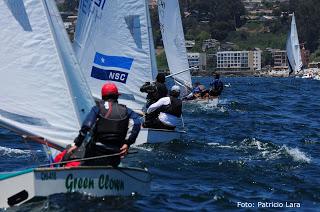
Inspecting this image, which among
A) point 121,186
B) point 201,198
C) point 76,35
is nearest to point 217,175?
point 201,198

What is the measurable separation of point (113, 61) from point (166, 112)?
282 centimetres

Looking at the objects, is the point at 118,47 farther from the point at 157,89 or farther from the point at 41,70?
the point at 41,70

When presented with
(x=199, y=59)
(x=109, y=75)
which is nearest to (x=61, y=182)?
(x=109, y=75)

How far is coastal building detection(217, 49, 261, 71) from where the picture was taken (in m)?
180

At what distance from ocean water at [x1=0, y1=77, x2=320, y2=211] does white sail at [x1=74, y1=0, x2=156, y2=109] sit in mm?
1886

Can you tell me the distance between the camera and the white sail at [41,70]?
1069 cm

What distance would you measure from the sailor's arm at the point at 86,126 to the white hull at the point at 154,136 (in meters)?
6.85

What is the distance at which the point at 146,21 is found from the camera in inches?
802

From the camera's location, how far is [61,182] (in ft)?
32.8

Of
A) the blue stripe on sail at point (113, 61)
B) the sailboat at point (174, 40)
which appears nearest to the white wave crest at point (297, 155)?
the blue stripe on sail at point (113, 61)

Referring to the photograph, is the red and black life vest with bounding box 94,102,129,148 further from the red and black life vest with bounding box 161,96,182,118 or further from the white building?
the white building

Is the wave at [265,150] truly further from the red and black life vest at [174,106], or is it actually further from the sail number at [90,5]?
the sail number at [90,5]

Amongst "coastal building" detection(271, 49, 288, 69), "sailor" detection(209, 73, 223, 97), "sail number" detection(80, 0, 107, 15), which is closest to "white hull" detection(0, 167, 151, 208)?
"sail number" detection(80, 0, 107, 15)

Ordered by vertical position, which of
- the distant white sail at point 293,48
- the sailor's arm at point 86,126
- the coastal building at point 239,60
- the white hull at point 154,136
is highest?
the sailor's arm at point 86,126
